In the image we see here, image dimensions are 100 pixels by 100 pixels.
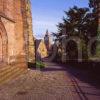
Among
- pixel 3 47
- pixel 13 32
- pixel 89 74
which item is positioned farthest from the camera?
pixel 89 74

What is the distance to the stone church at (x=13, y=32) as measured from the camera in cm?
2169

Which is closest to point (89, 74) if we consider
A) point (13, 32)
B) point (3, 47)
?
point (13, 32)

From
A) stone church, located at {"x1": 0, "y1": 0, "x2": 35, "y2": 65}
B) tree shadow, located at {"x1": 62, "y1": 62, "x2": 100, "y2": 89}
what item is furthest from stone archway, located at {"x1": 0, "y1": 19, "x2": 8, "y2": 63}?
tree shadow, located at {"x1": 62, "y1": 62, "x2": 100, "y2": 89}

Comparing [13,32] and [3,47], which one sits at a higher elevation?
[13,32]

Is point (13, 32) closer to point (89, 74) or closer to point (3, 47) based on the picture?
point (3, 47)

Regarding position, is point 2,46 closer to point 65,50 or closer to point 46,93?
point 46,93

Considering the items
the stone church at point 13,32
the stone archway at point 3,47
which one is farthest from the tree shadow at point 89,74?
the stone archway at point 3,47

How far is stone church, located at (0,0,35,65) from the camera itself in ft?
71.2

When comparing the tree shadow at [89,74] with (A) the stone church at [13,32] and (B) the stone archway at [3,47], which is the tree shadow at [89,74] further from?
(B) the stone archway at [3,47]

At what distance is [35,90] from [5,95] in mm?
2095

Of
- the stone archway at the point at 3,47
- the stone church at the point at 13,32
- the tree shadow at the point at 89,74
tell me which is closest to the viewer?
the tree shadow at the point at 89,74

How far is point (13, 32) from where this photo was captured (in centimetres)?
2392

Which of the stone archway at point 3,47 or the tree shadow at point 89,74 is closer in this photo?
the tree shadow at point 89,74

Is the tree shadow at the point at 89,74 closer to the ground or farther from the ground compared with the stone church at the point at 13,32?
closer to the ground
